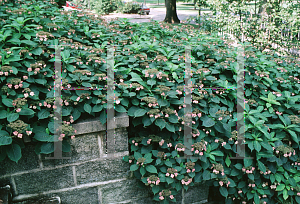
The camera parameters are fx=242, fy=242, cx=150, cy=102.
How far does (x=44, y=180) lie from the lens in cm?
212

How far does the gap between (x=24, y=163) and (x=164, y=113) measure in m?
1.29

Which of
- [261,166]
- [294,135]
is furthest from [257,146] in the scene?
[294,135]

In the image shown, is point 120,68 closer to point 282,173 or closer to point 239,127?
A: point 239,127

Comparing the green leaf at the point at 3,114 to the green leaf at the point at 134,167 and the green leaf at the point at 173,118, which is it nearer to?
the green leaf at the point at 134,167

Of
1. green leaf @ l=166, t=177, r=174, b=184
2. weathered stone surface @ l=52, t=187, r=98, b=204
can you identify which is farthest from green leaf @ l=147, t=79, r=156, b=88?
weathered stone surface @ l=52, t=187, r=98, b=204

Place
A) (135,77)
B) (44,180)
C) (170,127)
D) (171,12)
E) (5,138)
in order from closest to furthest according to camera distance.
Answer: (5,138) < (44,180) < (170,127) < (135,77) < (171,12)

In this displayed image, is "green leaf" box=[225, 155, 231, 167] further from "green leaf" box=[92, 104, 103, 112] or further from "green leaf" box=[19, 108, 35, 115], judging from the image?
"green leaf" box=[19, 108, 35, 115]

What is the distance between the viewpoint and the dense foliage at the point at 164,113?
6.80 feet

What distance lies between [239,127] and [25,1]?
4.11 metres

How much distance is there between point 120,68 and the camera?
256 centimetres

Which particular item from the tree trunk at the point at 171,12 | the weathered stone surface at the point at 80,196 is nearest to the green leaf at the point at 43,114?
the weathered stone surface at the point at 80,196

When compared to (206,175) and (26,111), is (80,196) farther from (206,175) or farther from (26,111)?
(206,175)

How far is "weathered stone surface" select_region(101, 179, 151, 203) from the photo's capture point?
233 centimetres

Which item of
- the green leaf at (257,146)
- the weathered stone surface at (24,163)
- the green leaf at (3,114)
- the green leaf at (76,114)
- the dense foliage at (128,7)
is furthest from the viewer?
the dense foliage at (128,7)
